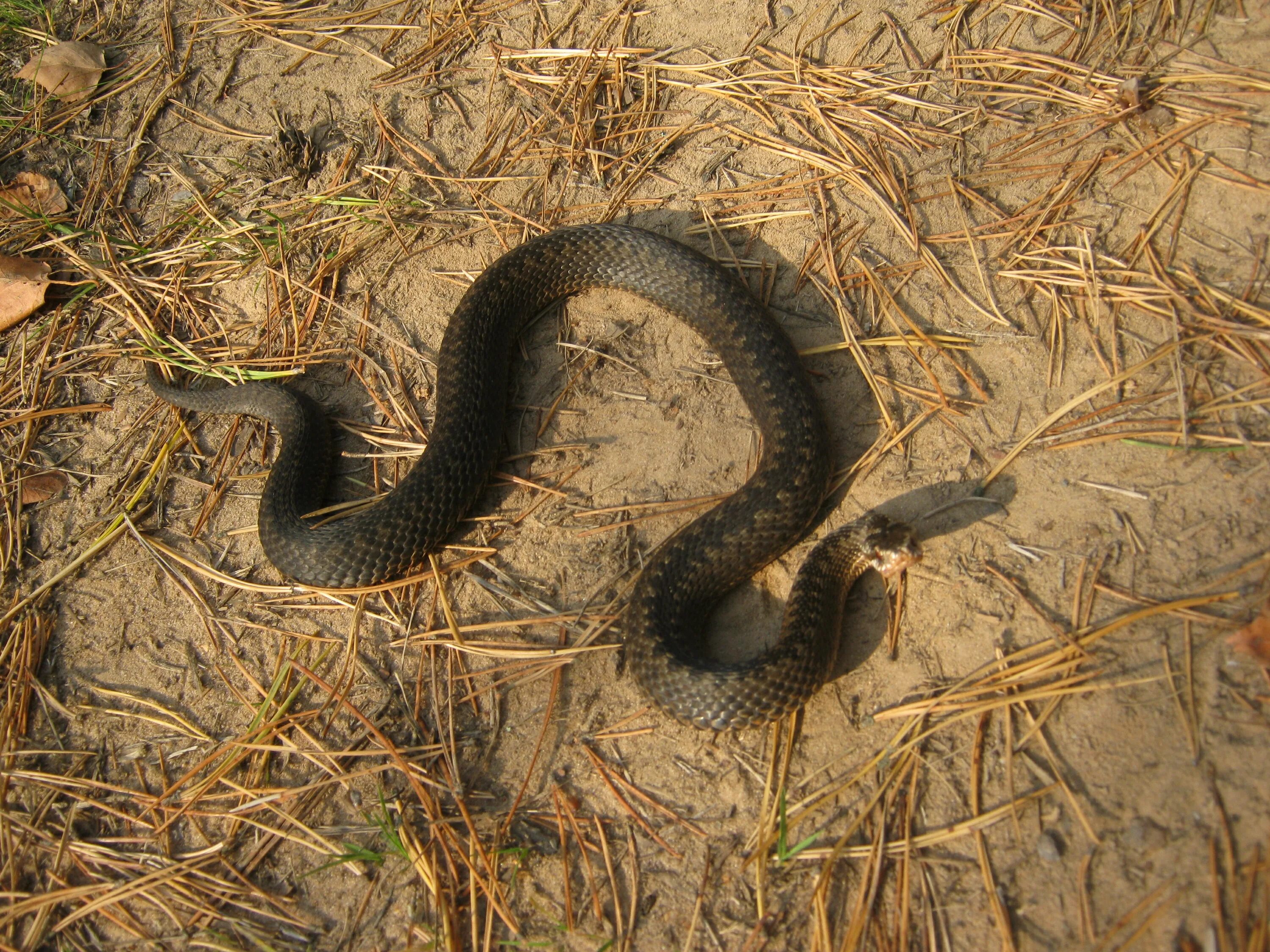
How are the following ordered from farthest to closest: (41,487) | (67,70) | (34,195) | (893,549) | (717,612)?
(67,70)
(34,195)
(41,487)
(717,612)
(893,549)

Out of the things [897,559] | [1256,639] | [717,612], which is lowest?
[717,612]

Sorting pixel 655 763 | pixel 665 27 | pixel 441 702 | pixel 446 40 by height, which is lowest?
pixel 441 702

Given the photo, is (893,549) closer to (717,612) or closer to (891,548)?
(891,548)

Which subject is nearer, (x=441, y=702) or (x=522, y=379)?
(x=441, y=702)

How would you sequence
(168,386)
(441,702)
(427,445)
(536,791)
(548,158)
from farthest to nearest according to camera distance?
(548,158), (168,386), (427,445), (441,702), (536,791)

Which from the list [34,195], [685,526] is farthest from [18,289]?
[685,526]

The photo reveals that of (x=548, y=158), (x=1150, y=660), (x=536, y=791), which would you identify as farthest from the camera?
(x=548, y=158)

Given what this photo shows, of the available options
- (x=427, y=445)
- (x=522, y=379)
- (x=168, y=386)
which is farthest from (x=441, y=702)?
(x=168, y=386)

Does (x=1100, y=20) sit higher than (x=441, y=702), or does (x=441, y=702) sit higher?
(x=1100, y=20)

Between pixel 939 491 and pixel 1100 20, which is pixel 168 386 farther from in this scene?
pixel 1100 20
